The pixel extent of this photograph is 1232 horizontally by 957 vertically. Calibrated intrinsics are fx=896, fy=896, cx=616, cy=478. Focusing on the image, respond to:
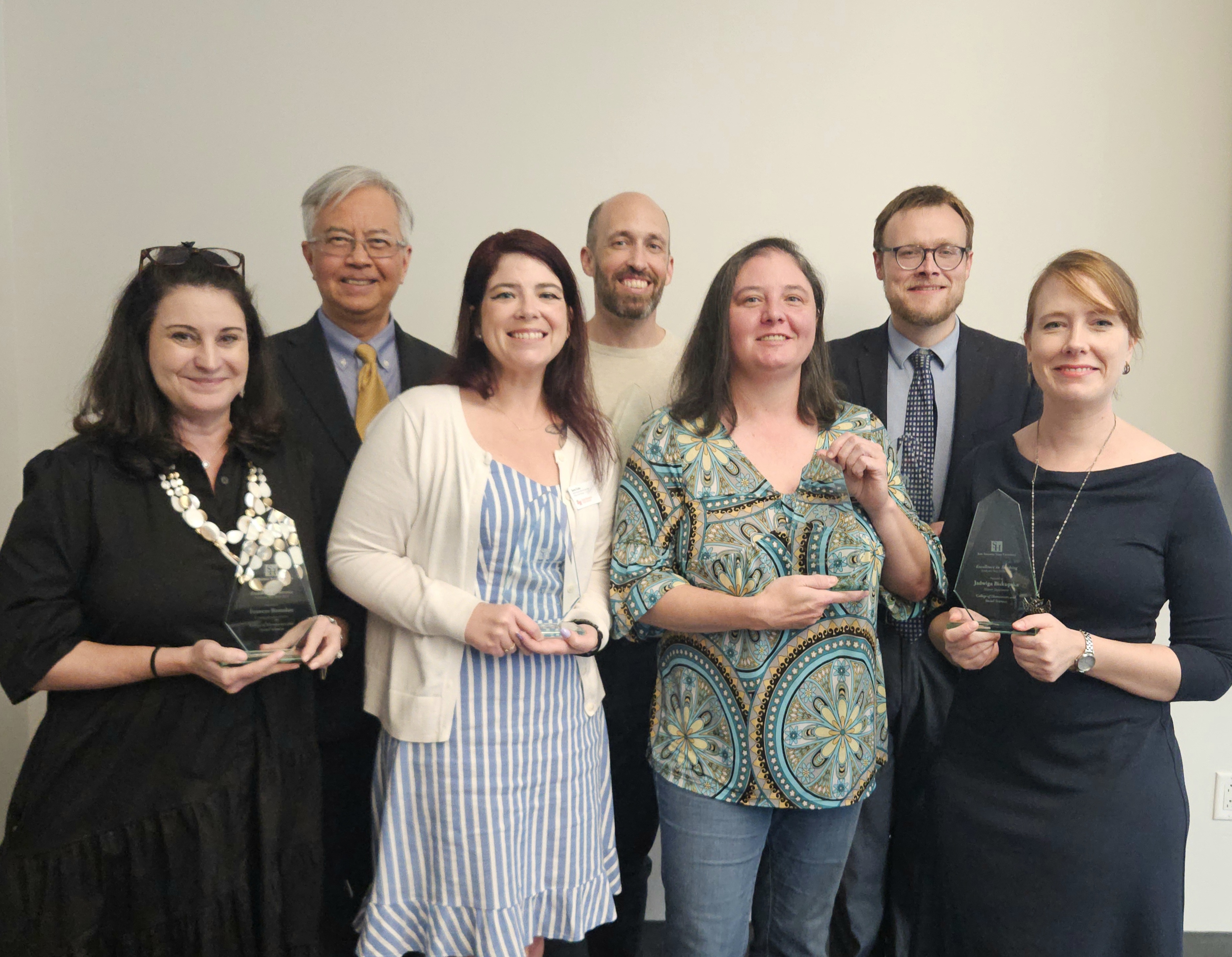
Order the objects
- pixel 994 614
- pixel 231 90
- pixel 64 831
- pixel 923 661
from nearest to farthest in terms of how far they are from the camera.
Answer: pixel 64 831 < pixel 994 614 < pixel 923 661 < pixel 231 90

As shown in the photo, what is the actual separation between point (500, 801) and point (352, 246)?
1451 mm

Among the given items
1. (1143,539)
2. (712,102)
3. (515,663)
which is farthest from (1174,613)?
(712,102)

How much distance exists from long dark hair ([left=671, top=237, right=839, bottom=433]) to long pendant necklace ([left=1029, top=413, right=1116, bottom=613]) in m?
0.43

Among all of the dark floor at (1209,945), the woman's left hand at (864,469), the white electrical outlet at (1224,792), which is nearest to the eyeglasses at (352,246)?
the woman's left hand at (864,469)

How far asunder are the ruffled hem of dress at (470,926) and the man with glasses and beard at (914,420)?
90 cm

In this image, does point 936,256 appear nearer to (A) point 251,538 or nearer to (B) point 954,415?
(B) point 954,415

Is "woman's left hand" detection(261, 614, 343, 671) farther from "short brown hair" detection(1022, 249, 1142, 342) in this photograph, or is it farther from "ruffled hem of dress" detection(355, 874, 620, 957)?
"short brown hair" detection(1022, 249, 1142, 342)

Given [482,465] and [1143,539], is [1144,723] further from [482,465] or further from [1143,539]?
[482,465]

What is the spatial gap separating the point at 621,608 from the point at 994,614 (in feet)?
2.37

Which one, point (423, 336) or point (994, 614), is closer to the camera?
point (994, 614)

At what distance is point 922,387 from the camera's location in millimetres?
2393

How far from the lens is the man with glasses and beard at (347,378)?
7.06 feet

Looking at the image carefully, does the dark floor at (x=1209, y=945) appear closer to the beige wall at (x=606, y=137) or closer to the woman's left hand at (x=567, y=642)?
the beige wall at (x=606, y=137)

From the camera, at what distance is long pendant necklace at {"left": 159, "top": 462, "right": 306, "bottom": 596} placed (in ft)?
5.34
